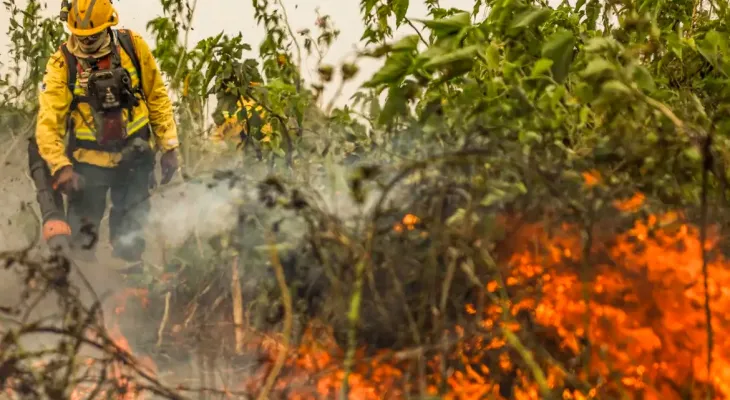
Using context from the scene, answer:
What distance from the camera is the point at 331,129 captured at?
1609 mm

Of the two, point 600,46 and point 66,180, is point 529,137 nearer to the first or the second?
point 600,46

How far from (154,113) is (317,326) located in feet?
4.17

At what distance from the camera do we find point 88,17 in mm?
1875

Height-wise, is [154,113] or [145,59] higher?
[145,59]

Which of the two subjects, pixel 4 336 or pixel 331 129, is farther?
pixel 331 129

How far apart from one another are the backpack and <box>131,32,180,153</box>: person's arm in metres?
0.04

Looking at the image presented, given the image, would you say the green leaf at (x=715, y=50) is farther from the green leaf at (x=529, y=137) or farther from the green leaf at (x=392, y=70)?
the green leaf at (x=392, y=70)

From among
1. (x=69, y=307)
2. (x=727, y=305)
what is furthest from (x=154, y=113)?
(x=727, y=305)

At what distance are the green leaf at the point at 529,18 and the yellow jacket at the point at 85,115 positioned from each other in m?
1.35

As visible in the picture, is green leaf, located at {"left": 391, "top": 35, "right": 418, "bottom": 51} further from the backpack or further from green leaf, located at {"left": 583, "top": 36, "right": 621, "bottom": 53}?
the backpack

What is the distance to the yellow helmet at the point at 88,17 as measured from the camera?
1871mm

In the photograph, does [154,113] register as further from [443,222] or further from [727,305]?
[727,305]

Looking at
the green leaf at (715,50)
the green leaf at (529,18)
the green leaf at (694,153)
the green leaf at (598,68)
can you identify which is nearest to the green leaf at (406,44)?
the green leaf at (529,18)

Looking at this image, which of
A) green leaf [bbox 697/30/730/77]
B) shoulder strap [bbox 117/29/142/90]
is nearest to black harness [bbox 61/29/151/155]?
shoulder strap [bbox 117/29/142/90]
